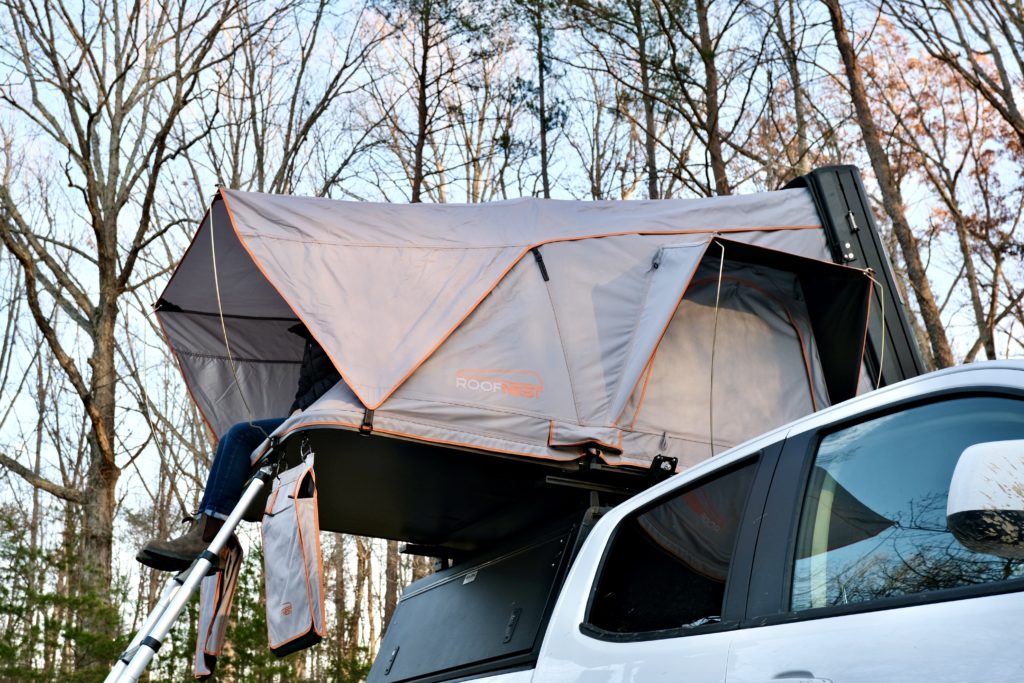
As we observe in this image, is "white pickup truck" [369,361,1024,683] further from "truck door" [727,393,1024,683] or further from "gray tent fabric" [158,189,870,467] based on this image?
"gray tent fabric" [158,189,870,467]

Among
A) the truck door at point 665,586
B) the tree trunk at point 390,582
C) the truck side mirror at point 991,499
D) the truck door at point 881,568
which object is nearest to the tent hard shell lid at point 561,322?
the truck door at point 665,586

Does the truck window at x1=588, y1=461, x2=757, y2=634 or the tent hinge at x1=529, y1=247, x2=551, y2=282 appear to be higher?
the tent hinge at x1=529, y1=247, x2=551, y2=282

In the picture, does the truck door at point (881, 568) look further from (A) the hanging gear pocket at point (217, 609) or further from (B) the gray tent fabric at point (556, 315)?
(A) the hanging gear pocket at point (217, 609)

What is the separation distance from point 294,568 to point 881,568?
2.81 meters

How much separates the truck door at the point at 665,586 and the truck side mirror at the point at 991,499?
2.32 feet

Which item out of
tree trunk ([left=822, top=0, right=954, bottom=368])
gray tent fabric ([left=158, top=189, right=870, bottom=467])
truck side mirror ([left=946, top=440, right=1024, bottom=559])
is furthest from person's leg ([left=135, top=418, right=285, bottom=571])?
tree trunk ([left=822, top=0, right=954, bottom=368])

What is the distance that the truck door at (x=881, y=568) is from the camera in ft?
5.53

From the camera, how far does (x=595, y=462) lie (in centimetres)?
441

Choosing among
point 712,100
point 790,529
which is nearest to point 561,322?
point 790,529

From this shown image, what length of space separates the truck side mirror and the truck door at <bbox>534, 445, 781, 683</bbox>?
708 millimetres

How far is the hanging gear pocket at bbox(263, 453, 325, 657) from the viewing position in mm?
4094

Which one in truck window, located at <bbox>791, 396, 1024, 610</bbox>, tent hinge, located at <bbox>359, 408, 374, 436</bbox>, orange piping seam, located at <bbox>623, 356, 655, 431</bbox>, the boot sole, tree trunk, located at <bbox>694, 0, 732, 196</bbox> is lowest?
truck window, located at <bbox>791, 396, 1024, 610</bbox>

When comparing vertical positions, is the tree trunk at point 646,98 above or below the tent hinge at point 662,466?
above

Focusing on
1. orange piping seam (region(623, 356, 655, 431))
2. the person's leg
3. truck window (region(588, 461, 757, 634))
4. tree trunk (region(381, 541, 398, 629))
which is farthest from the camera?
tree trunk (region(381, 541, 398, 629))
